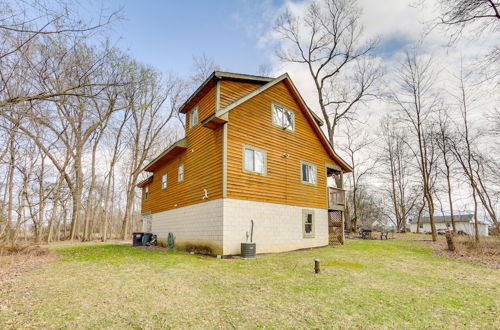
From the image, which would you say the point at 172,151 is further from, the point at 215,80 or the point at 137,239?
the point at 137,239

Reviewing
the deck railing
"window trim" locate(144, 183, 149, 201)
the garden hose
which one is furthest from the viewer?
"window trim" locate(144, 183, 149, 201)

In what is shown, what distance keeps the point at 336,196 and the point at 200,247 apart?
9829mm

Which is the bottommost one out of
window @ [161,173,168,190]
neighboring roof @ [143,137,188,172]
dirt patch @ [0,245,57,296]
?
dirt patch @ [0,245,57,296]

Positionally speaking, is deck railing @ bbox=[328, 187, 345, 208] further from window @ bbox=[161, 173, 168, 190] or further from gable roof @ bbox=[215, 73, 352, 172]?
window @ bbox=[161, 173, 168, 190]

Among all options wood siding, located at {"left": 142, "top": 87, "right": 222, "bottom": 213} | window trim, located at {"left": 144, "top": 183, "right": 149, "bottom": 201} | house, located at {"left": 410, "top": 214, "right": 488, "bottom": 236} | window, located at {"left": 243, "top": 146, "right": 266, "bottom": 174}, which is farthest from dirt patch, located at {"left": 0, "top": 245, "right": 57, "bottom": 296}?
house, located at {"left": 410, "top": 214, "right": 488, "bottom": 236}

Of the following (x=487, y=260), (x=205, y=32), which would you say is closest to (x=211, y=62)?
(x=205, y=32)

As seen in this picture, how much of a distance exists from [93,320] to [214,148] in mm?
8438

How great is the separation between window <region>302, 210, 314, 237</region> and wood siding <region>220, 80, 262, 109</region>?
7069mm

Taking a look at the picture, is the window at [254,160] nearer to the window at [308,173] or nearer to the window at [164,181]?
the window at [308,173]

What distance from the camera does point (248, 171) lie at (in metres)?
12.1

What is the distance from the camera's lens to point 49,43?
6.09 meters

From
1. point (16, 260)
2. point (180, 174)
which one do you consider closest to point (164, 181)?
point (180, 174)

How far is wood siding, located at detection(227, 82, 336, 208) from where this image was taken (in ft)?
38.7

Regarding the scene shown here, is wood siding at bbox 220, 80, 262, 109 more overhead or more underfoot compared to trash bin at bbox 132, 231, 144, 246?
more overhead
